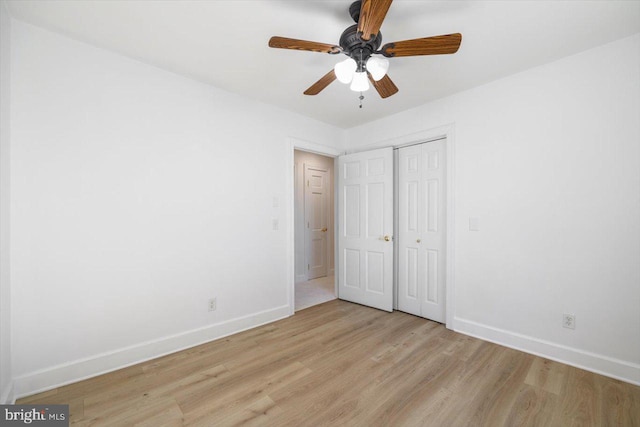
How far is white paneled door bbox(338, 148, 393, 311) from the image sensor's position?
344cm

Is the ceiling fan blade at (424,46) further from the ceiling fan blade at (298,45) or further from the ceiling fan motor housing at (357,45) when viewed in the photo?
the ceiling fan blade at (298,45)

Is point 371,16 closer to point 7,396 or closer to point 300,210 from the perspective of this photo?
point 7,396

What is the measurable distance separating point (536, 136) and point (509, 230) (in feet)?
2.82

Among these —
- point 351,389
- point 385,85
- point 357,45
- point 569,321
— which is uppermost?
point 357,45

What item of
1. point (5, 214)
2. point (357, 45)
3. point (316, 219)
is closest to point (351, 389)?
point (357, 45)

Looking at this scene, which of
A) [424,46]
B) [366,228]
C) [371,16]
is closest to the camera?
[371,16]

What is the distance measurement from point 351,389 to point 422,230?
77.1 inches

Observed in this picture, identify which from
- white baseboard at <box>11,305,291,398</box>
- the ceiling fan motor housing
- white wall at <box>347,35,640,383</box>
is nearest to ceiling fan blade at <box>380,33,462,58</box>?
the ceiling fan motor housing

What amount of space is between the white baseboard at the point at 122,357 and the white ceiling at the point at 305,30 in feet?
7.89

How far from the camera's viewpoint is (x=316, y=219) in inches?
207

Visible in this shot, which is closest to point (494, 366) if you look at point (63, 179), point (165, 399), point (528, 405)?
point (528, 405)

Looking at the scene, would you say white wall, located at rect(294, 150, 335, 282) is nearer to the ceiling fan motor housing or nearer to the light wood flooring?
the light wood flooring

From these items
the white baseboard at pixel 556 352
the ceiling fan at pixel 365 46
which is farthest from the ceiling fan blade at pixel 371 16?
the white baseboard at pixel 556 352

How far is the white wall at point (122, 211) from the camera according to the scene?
6.07 feet
